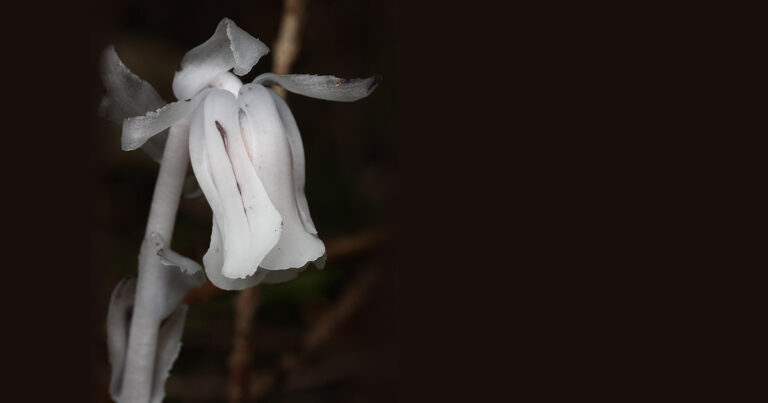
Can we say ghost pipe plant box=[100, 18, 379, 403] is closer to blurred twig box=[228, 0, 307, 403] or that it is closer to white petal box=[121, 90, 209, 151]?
white petal box=[121, 90, 209, 151]

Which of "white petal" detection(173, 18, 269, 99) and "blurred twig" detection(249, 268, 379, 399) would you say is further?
"blurred twig" detection(249, 268, 379, 399)

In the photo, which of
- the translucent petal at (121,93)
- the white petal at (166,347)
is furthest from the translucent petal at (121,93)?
the white petal at (166,347)

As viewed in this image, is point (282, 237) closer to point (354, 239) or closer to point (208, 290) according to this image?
point (208, 290)

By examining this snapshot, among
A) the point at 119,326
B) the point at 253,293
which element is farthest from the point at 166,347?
the point at 253,293

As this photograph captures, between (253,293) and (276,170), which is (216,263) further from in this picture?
(253,293)

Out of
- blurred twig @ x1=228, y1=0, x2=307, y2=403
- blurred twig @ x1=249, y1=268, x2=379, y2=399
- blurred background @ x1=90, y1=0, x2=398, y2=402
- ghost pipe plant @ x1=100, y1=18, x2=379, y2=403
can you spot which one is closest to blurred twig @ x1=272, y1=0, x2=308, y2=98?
blurred twig @ x1=228, y1=0, x2=307, y2=403
